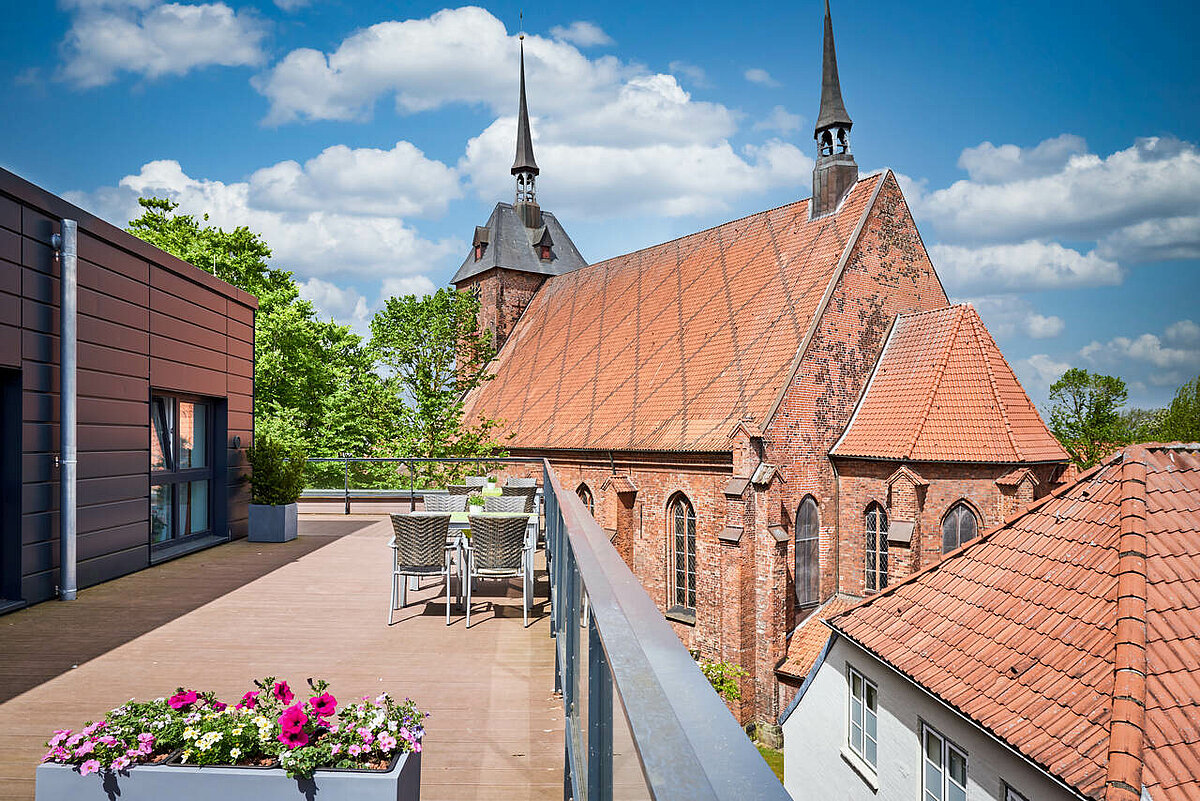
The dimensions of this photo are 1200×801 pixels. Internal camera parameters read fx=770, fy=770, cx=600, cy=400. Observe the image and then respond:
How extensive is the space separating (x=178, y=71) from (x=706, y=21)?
15.1 meters

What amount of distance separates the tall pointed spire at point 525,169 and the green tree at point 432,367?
24.8ft

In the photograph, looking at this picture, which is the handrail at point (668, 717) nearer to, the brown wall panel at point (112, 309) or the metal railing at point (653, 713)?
the metal railing at point (653, 713)

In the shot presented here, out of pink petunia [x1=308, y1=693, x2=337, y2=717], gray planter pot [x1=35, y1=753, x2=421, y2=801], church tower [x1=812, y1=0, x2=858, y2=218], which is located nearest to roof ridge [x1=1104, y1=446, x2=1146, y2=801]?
gray planter pot [x1=35, y1=753, x2=421, y2=801]

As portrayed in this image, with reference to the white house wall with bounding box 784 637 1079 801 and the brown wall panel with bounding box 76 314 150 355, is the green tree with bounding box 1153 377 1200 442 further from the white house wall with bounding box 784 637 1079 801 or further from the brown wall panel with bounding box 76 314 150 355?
the brown wall panel with bounding box 76 314 150 355

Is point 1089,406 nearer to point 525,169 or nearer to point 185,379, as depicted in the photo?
point 525,169

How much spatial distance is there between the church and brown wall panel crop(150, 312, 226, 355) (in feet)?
37.9

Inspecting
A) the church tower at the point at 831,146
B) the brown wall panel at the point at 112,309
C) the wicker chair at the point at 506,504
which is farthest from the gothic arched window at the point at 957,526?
the brown wall panel at the point at 112,309

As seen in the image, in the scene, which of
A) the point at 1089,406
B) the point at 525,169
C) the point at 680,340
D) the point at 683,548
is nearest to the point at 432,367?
the point at 680,340

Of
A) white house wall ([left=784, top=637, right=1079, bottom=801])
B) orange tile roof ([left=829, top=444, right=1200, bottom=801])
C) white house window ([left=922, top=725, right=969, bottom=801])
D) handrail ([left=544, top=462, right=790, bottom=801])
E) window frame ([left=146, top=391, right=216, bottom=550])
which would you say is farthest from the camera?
window frame ([left=146, top=391, right=216, bottom=550])

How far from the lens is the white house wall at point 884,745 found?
7.27 m

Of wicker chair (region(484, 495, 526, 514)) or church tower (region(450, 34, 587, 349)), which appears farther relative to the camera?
church tower (region(450, 34, 587, 349))

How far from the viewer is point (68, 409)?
24.7 ft

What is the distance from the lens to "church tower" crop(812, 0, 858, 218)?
21.7 metres

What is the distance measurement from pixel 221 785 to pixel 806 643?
17.4 meters
